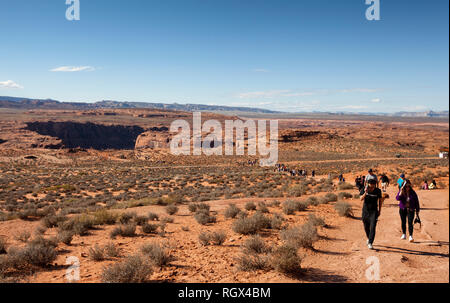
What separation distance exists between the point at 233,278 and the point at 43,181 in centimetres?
3063

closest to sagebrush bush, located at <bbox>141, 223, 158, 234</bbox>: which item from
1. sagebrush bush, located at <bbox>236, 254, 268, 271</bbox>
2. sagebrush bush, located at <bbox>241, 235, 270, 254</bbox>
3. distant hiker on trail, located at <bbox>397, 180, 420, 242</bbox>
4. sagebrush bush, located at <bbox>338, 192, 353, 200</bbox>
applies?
sagebrush bush, located at <bbox>241, 235, 270, 254</bbox>

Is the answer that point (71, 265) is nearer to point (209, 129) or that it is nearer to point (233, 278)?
point (233, 278)

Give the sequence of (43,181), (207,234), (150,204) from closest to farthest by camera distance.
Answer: (207,234), (150,204), (43,181)

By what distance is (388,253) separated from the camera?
5551 millimetres

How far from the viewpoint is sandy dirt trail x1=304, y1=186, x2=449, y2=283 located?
14.7 feet

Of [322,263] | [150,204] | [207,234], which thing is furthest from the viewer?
[150,204]

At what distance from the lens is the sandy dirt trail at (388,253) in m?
4.49

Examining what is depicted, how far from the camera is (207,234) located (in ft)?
23.8

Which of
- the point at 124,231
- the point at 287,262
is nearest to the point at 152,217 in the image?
the point at 124,231

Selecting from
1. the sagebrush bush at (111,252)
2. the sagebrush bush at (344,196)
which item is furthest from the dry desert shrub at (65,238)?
the sagebrush bush at (344,196)

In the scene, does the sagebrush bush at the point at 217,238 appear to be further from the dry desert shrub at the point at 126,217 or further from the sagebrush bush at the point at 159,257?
the dry desert shrub at the point at 126,217

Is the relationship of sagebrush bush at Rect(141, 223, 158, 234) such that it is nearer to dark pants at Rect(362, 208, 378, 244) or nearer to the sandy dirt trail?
the sandy dirt trail
